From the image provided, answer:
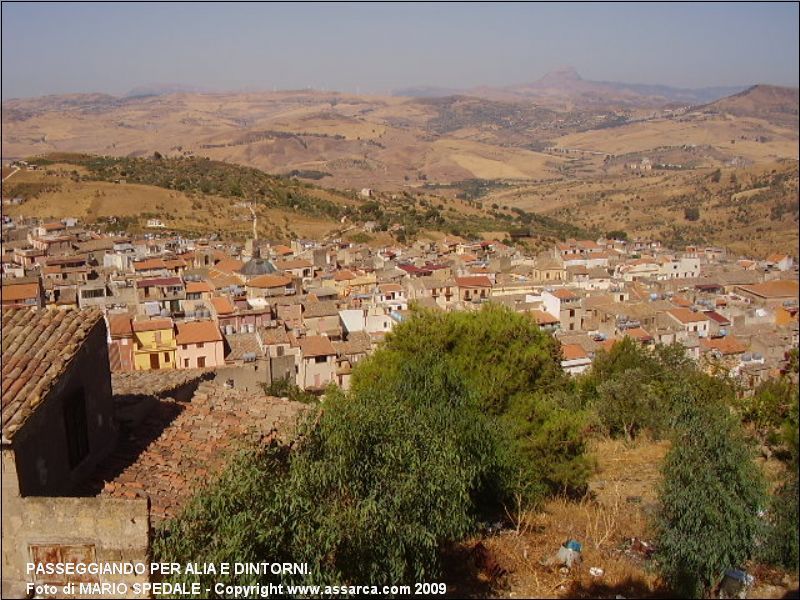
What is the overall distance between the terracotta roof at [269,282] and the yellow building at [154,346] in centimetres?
1200

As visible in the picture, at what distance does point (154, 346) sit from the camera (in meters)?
28.5

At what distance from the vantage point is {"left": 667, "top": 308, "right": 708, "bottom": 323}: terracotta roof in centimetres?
3934

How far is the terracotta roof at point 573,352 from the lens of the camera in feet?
104

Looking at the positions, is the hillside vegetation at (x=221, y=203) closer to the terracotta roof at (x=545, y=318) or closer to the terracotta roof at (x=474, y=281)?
the terracotta roof at (x=474, y=281)

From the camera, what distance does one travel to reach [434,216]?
8862cm

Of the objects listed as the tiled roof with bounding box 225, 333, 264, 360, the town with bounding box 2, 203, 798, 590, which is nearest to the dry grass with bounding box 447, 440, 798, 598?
the town with bounding box 2, 203, 798, 590

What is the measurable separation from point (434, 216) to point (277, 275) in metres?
47.5

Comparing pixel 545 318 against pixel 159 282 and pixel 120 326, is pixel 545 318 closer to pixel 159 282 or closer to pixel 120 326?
pixel 159 282

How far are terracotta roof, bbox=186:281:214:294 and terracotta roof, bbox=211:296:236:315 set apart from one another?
312cm

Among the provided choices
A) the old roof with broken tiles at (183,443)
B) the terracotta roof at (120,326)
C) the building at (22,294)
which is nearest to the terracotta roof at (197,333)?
the terracotta roof at (120,326)

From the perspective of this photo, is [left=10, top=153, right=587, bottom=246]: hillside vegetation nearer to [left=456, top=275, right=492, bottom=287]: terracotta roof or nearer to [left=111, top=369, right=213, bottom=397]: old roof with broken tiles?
[left=456, top=275, right=492, bottom=287]: terracotta roof

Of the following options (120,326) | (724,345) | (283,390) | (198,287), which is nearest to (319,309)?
(198,287)

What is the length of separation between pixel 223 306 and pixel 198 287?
5.33 m

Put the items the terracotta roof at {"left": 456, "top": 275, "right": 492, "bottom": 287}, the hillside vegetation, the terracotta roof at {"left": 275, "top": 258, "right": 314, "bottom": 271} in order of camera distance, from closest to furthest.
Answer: the terracotta roof at {"left": 456, "top": 275, "right": 492, "bottom": 287}, the terracotta roof at {"left": 275, "top": 258, "right": 314, "bottom": 271}, the hillside vegetation
